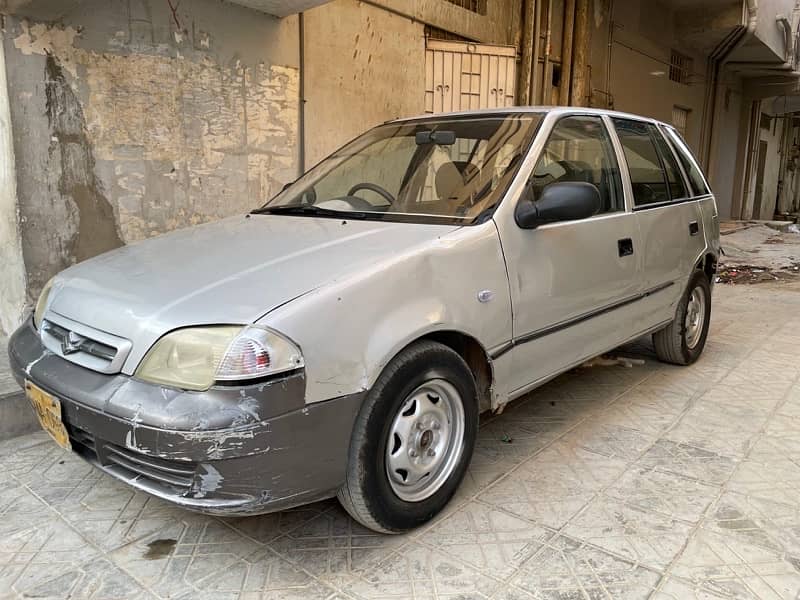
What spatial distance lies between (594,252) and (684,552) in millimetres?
1491

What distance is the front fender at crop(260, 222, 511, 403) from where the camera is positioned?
203cm

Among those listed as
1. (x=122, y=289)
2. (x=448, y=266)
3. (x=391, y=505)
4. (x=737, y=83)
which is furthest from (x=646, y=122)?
(x=737, y=83)

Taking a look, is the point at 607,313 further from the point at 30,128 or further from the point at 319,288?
the point at 30,128

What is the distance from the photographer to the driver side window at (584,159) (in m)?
3.18

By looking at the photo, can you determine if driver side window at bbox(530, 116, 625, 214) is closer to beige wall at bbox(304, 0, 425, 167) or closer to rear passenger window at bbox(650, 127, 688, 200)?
rear passenger window at bbox(650, 127, 688, 200)

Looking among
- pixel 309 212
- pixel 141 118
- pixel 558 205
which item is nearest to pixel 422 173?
pixel 309 212

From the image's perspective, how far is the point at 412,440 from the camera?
8.03ft

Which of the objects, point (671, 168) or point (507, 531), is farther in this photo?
point (671, 168)

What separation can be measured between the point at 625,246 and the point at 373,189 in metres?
1.46

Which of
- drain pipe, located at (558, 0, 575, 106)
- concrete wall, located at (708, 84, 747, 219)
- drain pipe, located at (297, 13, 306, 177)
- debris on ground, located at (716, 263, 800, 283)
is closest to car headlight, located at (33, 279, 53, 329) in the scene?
drain pipe, located at (297, 13, 306, 177)

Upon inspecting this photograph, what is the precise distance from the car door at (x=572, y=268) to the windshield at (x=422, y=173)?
0.17 meters

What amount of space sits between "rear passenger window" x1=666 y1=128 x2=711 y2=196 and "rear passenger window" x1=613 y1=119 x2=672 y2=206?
1.25 ft

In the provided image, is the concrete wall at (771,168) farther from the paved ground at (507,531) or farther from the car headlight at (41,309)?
the car headlight at (41,309)

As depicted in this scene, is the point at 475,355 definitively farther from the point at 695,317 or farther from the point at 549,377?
the point at 695,317
